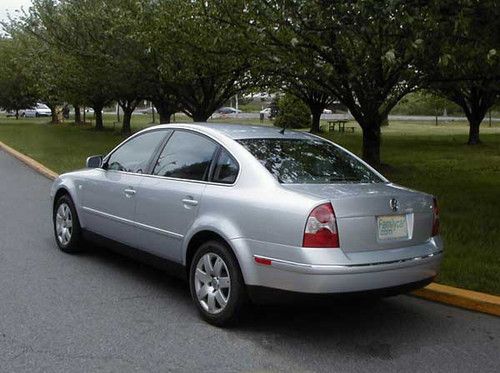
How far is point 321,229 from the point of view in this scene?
4273 millimetres

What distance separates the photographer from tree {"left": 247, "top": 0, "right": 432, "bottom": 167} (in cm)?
711

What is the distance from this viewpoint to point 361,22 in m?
7.37

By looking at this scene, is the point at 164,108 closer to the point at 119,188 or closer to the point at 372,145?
the point at 372,145

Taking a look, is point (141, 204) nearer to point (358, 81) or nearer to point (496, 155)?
point (358, 81)

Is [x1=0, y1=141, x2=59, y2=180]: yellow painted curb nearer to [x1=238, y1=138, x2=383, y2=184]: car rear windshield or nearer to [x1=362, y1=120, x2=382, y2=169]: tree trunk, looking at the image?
[x1=362, y1=120, x2=382, y2=169]: tree trunk

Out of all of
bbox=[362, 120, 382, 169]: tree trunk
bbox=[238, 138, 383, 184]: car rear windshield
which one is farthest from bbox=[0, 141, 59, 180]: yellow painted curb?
bbox=[238, 138, 383, 184]: car rear windshield

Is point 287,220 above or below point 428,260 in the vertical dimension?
above

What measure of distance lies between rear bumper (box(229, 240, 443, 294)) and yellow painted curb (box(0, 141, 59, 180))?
10.1 meters

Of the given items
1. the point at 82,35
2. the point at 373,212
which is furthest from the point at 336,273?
the point at 82,35

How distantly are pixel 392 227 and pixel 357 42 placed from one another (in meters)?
8.73

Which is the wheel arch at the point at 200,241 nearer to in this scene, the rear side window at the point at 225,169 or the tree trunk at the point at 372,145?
the rear side window at the point at 225,169

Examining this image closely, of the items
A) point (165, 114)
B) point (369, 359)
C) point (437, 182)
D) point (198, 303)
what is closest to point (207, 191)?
point (198, 303)

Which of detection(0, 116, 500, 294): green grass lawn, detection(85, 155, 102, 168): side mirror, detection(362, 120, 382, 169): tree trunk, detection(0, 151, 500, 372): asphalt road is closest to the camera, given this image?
detection(0, 151, 500, 372): asphalt road

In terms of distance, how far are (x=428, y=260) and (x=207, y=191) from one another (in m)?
1.72
